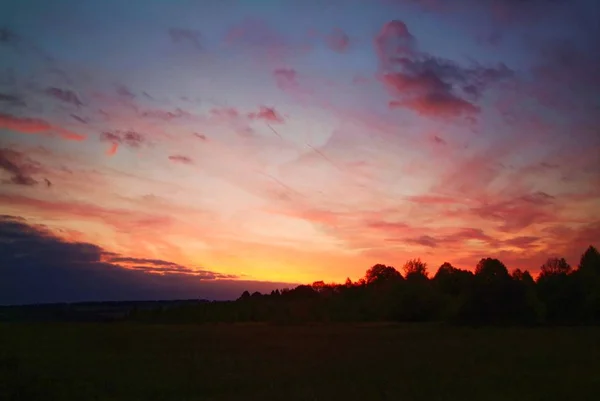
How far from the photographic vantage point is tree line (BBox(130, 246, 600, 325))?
94875mm

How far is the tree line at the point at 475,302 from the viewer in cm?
9488

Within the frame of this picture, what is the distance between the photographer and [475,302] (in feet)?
307

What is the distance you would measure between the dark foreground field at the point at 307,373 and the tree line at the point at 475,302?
48.6m

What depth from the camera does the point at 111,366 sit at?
35.2m

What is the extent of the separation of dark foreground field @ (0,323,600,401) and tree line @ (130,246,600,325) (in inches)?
1914

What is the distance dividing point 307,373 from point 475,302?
69344 mm

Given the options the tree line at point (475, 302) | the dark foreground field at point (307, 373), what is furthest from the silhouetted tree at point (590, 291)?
the dark foreground field at point (307, 373)

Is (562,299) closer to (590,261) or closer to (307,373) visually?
(590,261)

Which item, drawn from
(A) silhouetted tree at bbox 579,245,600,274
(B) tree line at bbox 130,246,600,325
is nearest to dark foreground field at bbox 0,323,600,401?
(B) tree line at bbox 130,246,600,325

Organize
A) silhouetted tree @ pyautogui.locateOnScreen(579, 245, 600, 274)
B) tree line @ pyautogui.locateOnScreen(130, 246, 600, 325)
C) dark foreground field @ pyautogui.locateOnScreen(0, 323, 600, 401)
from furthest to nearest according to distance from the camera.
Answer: silhouetted tree @ pyautogui.locateOnScreen(579, 245, 600, 274) → tree line @ pyautogui.locateOnScreen(130, 246, 600, 325) → dark foreground field @ pyautogui.locateOnScreen(0, 323, 600, 401)

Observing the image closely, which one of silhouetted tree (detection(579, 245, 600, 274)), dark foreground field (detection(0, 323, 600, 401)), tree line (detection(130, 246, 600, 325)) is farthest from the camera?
silhouetted tree (detection(579, 245, 600, 274))

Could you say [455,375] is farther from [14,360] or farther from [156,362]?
[14,360]

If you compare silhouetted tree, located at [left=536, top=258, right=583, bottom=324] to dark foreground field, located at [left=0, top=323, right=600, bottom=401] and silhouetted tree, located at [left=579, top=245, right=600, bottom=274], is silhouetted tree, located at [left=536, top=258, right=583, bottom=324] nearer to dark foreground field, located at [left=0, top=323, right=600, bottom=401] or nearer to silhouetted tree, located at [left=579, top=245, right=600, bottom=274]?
silhouetted tree, located at [left=579, top=245, right=600, bottom=274]

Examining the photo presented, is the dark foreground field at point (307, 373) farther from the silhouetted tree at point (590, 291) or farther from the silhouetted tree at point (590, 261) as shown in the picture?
the silhouetted tree at point (590, 261)
